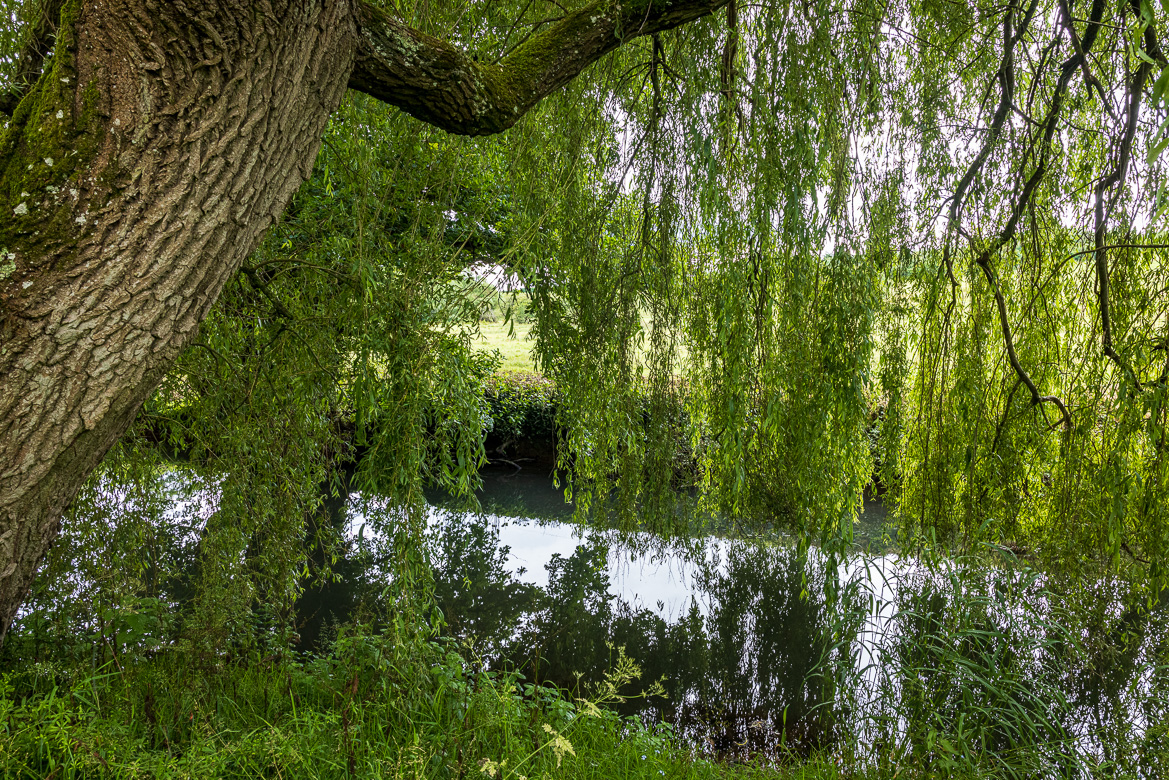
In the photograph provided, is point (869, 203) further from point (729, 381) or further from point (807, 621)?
point (807, 621)

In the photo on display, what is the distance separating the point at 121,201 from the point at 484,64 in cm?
83

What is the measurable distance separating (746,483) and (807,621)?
2194 mm

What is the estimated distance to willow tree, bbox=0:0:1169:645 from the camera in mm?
1011

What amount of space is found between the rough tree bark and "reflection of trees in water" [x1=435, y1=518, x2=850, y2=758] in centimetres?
182

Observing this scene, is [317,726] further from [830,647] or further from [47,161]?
[830,647]

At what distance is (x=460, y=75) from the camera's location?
1403 millimetres

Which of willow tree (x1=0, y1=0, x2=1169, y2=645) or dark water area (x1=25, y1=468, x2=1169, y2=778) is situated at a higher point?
willow tree (x1=0, y1=0, x2=1169, y2=645)

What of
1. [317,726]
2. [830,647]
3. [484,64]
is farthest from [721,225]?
[830,647]

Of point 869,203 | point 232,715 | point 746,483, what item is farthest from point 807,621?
point 232,715

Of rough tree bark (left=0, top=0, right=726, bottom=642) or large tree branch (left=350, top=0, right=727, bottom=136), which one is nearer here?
rough tree bark (left=0, top=0, right=726, bottom=642)

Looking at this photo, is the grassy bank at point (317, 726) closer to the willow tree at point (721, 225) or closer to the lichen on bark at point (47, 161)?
the willow tree at point (721, 225)

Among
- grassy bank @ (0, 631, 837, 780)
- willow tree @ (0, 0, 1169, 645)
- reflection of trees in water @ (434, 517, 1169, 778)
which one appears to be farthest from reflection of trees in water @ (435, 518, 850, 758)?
willow tree @ (0, 0, 1169, 645)

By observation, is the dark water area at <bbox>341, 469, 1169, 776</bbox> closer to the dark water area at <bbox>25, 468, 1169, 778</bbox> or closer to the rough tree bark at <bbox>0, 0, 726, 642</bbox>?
the dark water area at <bbox>25, 468, 1169, 778</bbox>

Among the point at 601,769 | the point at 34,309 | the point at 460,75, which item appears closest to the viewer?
the point at 34,309
